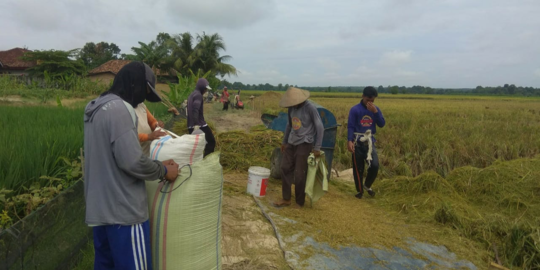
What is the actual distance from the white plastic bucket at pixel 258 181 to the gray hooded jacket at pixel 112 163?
2.79m

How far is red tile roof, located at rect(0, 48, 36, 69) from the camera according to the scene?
28.4 metres

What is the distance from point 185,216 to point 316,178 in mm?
2496

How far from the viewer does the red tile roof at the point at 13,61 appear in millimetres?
28422

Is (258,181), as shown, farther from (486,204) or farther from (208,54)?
(208,54)

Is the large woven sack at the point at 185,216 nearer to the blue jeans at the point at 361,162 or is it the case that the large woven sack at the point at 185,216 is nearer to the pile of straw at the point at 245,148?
the blue jeans at the point at 361,162

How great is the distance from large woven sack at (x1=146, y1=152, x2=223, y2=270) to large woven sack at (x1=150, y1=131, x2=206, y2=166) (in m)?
0.08

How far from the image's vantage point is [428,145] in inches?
314

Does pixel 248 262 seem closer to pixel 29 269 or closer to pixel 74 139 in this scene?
pixel 29 269

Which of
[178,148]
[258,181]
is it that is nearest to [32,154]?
[178,148]

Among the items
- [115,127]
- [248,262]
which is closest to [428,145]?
[248,262]

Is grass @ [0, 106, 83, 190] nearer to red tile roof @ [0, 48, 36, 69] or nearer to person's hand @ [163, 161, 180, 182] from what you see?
person's hand @ [163, 161, 180, 182]

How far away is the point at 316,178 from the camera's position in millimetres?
4199

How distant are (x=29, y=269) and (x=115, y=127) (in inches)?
41.8

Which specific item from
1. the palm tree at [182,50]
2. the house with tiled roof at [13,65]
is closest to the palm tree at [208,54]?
the palm tree at [182,50]
